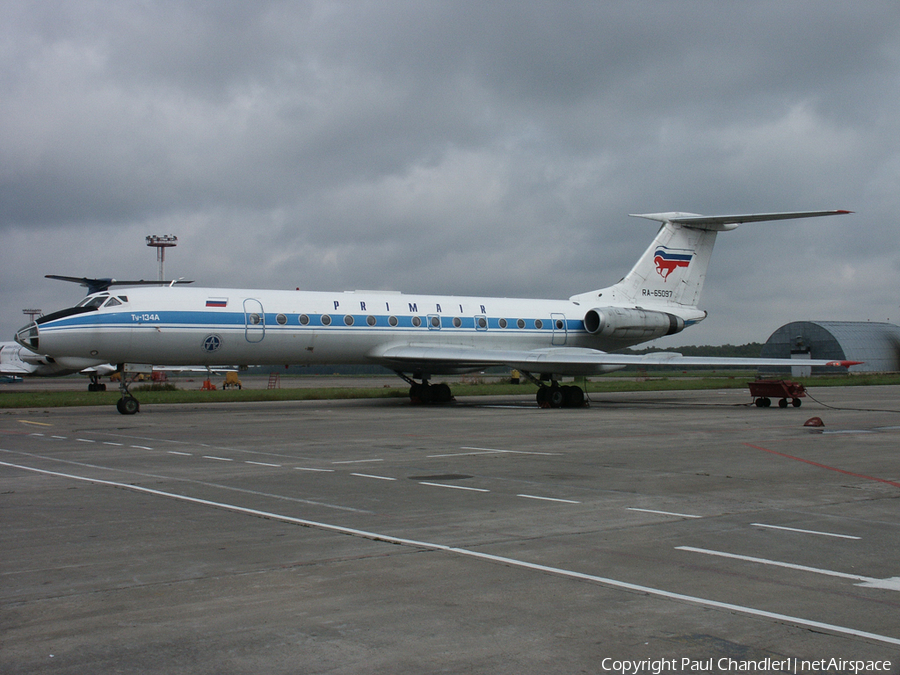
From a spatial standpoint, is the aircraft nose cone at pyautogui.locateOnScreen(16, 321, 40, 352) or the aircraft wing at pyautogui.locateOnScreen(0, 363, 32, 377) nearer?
the aircraft nose cone at pyautogui.locateOnScreen(16, 321, 40, 352)

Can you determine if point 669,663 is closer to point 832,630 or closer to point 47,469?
point 832,630

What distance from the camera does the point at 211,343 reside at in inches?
937

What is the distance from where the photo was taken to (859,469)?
11742 millimetres

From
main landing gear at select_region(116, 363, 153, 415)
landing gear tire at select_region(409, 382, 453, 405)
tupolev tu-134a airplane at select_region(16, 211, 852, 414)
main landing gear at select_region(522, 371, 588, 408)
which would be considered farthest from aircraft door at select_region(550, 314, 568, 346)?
main landing gear at select_region(116, 363, 153, 415)

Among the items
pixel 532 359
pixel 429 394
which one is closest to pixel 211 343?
pixel 429 394

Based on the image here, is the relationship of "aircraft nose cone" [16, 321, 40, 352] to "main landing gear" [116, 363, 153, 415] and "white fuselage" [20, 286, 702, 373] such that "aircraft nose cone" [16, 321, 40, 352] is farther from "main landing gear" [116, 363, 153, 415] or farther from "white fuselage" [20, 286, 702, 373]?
"main landing gear" [116, 363, 153, 415]

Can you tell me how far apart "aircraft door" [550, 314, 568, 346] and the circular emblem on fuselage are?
12450mm

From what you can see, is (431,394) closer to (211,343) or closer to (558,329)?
(558,329)

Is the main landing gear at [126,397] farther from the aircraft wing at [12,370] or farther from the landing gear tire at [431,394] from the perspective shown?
the aircraft wing at [12,370]

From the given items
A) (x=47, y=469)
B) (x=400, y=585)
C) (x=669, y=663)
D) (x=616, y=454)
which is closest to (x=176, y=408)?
(x=47, y=469)

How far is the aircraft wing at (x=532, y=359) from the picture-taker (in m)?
25.0

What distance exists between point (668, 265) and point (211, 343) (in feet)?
59.2

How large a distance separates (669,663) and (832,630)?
115cm

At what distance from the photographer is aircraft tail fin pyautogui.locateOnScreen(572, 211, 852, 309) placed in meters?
31.6
